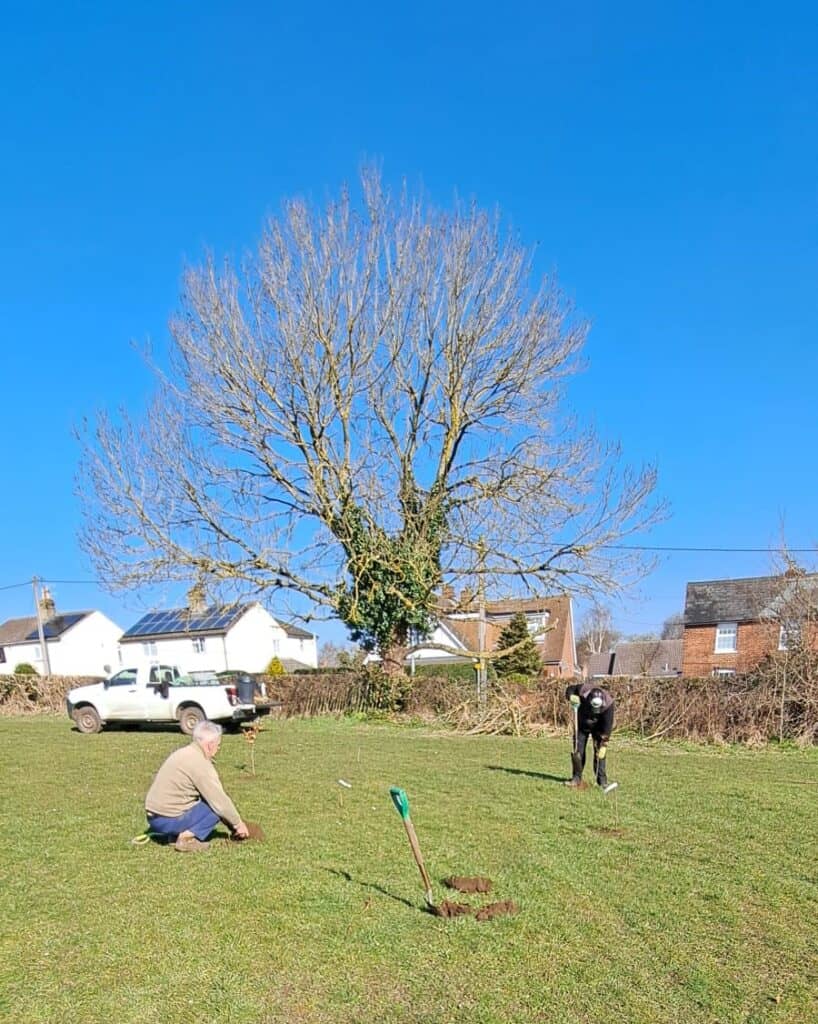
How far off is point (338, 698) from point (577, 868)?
653 inches

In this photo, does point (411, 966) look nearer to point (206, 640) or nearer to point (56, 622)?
point (206, 640)

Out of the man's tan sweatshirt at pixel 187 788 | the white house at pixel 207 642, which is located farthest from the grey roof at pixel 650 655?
the man's tan sweatshirt at pixel 187 788

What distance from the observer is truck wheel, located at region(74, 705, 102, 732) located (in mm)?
17734

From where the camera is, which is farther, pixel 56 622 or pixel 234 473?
pixel 56 622

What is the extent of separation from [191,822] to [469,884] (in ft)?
8.34

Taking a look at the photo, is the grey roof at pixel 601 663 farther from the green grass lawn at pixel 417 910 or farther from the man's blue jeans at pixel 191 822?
the man's blue jeans at pixel 191 822

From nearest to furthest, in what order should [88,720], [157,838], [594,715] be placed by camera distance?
[157,838] < [594,715] < [88,720]

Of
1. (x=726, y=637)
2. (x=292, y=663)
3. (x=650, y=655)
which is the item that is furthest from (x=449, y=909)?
(x=650, y=655)

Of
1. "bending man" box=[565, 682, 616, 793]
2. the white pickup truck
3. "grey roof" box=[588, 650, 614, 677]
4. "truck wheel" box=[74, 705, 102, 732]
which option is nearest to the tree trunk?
the white pickup truck

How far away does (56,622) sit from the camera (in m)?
53.3

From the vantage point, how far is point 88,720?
1775 centimetres

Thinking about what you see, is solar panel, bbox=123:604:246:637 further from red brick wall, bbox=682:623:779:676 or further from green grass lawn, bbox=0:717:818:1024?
green grass lawn, bbox=0:717:818:1024

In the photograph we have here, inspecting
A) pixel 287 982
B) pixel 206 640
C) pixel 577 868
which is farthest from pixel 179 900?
pixel 206 640

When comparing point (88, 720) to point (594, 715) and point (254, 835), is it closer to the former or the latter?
point (254, 835)
